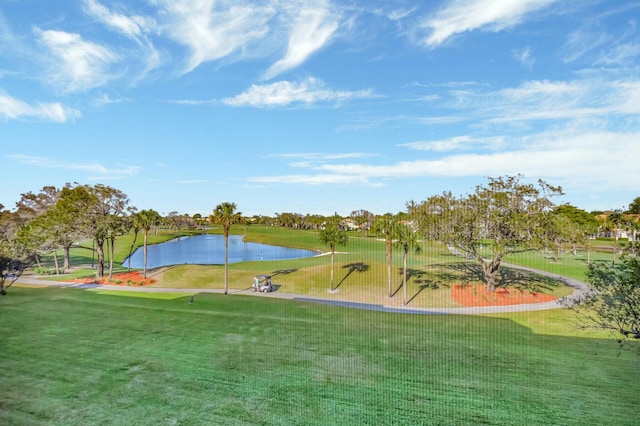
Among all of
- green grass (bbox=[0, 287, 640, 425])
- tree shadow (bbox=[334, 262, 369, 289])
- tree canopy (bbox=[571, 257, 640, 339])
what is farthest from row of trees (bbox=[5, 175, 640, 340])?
tree canopy (bbox=[571, 257, 640, 339])

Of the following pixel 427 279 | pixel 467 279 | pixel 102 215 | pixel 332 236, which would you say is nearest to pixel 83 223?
pixel 102 215

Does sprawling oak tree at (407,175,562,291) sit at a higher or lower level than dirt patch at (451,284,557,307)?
higher

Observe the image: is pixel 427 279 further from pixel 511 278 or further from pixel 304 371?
pixel 304 371

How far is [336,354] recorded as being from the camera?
16828mm

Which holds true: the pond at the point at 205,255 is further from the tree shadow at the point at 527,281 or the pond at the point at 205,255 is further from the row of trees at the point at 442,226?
the tree shadow at the point at 527,281

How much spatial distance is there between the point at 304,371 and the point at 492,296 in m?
20.6

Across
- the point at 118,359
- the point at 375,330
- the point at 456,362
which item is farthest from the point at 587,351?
the point at 118,359

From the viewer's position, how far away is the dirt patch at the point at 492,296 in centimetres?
2823

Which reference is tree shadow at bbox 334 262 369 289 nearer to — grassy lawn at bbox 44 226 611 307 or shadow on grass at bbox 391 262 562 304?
grassy lawn at bbox 44 226 611 307

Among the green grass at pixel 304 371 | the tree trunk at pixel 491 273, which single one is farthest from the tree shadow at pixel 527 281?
the green grass at pixel 304 371

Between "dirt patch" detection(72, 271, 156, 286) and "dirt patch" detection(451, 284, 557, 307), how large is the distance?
29827mm

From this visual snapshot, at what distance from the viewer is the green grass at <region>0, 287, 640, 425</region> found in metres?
12.0

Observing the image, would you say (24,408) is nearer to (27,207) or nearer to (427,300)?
(427,300)

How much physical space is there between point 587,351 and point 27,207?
7297cm
